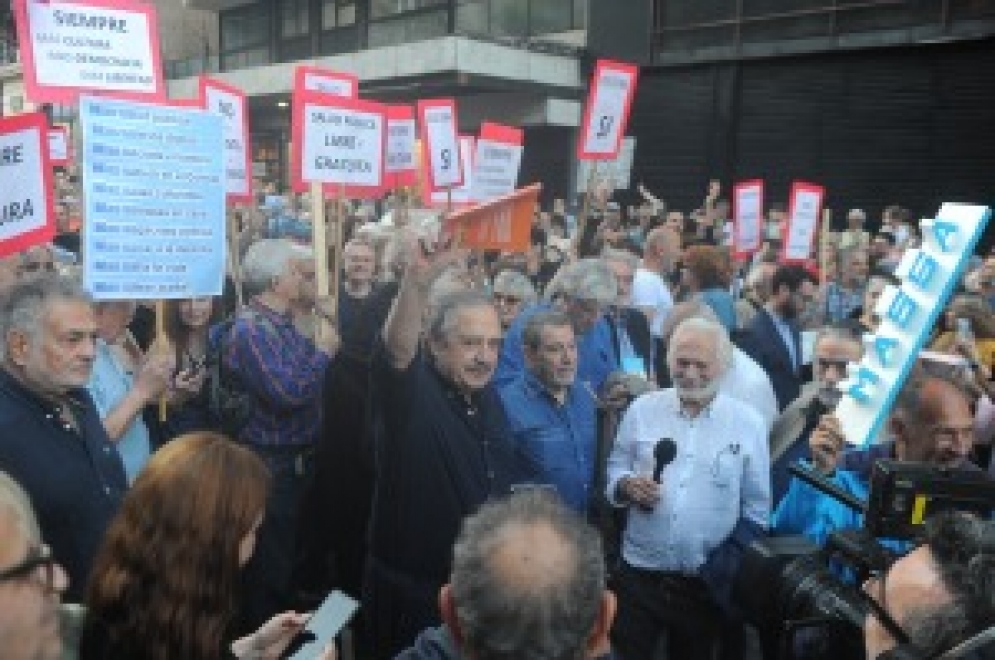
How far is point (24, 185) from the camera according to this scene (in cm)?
369

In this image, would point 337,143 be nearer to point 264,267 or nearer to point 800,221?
point 264,267

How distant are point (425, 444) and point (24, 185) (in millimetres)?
1918

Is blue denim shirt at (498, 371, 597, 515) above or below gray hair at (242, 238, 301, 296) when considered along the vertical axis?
below

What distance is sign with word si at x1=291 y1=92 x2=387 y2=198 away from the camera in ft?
16.0

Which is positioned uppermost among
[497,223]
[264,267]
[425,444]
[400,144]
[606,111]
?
[606,111]

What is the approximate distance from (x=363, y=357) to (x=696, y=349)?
1196 millimetres

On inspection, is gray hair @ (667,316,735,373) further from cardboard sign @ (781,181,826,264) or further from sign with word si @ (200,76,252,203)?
cardboard sign @ (781,181,826,264)

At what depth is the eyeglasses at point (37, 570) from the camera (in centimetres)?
154

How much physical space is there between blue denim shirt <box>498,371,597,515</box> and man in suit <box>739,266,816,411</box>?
196 centimetres

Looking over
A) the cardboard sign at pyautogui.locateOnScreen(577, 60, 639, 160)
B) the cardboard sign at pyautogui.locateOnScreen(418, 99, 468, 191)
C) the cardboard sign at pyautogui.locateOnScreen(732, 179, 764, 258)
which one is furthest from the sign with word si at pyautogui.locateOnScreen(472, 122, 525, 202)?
the cardboard sign at pyautogui.locateOnScreen(732, 179, 764, 258)

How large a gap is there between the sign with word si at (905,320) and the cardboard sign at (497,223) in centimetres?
147

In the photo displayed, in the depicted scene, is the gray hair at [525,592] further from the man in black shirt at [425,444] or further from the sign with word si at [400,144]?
the sign with word si at [400,144]

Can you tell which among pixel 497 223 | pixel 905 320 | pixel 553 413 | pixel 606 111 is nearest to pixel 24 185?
pixel 497 223

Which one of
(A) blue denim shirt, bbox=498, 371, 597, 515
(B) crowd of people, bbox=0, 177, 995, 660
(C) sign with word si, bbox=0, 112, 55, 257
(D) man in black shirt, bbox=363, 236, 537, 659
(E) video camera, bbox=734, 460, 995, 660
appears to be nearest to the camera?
(B) crowd of people, bbox=0, 177, 995, 660
